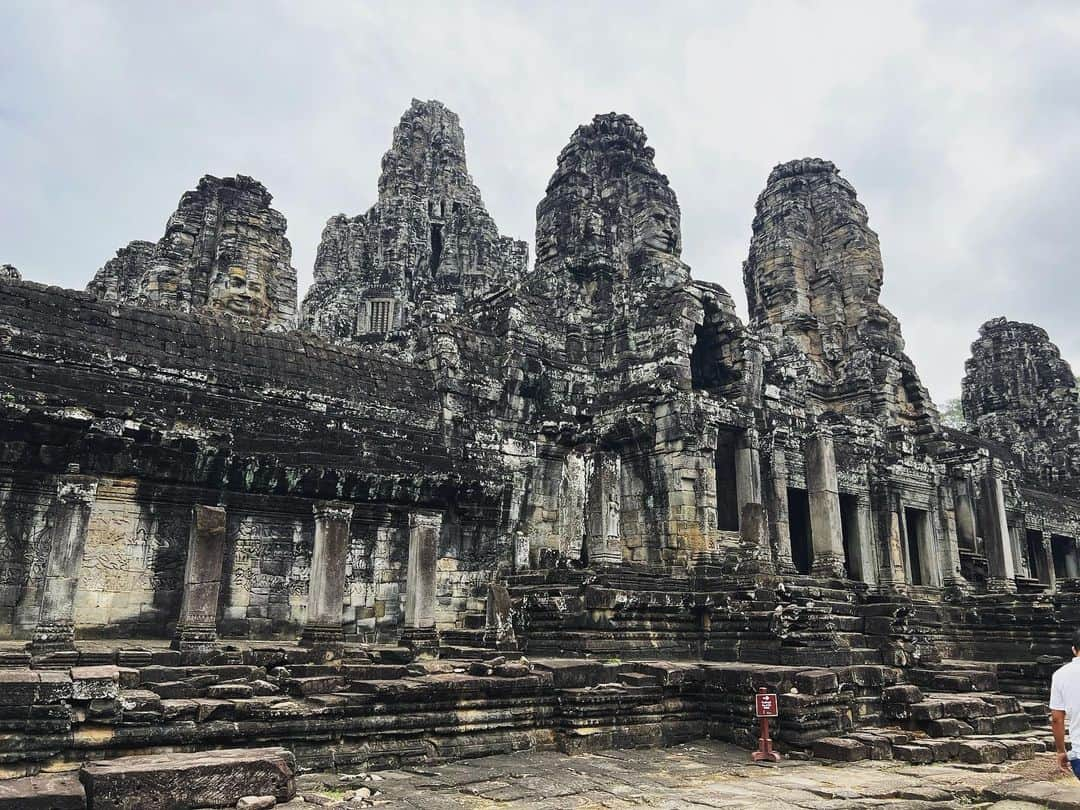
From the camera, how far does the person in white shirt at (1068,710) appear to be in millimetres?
5898

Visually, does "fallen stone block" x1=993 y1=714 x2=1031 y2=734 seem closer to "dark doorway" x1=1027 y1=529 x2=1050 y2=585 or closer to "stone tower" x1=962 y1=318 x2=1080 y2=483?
"dark doorway" x1=1027 y1=529 x2=1050 y2=585

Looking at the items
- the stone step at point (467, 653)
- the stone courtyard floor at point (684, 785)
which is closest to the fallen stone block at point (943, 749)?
the stone courtyard floor at point (684, 785)

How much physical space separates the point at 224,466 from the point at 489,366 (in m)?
6.48

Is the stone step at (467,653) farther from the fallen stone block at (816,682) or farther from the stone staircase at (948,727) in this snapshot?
the stone staircase at (948,727)

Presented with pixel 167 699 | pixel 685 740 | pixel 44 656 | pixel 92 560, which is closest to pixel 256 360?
pixel 92 560

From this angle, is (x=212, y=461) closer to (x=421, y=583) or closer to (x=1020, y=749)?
(x=421, y=583)

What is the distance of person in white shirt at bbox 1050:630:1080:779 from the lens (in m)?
5.90

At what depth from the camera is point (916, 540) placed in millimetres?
24812

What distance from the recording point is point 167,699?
7.43m

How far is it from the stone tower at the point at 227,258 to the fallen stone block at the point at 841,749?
1957 centimetres

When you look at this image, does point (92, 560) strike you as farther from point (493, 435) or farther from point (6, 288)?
point (493, 435)

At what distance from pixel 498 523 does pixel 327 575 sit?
4.31 metres

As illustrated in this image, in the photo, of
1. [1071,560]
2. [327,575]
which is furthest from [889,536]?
[327,575]

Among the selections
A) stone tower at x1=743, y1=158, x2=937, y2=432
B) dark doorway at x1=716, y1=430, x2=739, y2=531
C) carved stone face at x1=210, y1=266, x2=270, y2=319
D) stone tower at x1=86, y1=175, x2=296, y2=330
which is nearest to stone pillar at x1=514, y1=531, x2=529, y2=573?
dark doorway at x1=716, y1=430, x2=739, y2=531
